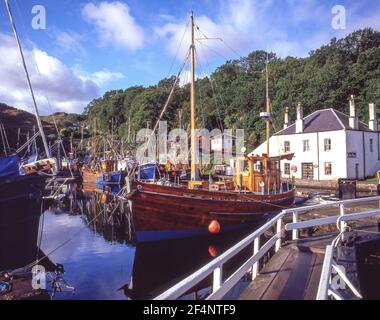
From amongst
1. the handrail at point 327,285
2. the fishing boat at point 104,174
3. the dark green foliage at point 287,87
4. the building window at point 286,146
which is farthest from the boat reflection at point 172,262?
the fishing boat at point 104,174

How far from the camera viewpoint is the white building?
36188 mm

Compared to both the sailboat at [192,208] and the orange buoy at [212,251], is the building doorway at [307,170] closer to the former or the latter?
the sailboat at [192,208]

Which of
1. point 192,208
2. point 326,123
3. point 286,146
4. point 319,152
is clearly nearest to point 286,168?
point 286,146

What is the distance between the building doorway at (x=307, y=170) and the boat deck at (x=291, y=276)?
3136 centimetres

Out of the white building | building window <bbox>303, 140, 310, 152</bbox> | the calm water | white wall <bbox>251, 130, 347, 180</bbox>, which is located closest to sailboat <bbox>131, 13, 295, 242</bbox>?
the calm water

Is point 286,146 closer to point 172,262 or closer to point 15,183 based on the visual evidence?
point 172,262

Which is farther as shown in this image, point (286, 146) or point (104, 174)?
point (104, 174)

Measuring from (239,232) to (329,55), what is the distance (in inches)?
2319

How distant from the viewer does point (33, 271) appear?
1102cm

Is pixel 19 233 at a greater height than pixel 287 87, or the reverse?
pixel 287 87

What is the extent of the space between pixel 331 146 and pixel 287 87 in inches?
1096

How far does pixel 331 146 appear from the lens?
121 feet

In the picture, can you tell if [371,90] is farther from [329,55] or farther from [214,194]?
[214,194]

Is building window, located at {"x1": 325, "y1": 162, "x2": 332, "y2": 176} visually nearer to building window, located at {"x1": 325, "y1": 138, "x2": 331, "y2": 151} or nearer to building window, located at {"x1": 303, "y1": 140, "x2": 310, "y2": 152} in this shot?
building window, located at {"x1": 325, "y1": 138, "x2": 331, "y2": 151}
